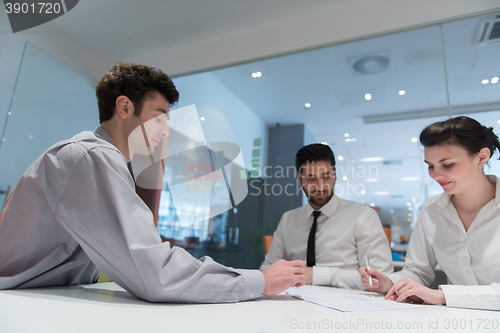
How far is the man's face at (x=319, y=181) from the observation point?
6.95ft

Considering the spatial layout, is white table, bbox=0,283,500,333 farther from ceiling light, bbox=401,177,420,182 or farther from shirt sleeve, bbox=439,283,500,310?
ceiling light, bbox=401,177,420,182

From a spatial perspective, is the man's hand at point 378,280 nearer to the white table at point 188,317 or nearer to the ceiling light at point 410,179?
the white table at point 188,317

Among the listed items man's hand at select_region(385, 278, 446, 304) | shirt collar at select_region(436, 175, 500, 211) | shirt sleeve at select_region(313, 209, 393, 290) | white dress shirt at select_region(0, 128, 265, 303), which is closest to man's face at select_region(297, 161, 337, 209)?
shirt sleeve at select_region(313, 209, 393, 290)

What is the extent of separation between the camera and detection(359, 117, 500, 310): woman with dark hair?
51.2 inches

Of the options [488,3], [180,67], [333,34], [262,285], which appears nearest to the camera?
[262,285]

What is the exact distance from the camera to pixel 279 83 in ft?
10.3

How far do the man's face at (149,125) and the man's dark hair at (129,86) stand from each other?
0.02m

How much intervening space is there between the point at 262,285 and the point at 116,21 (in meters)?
3.42

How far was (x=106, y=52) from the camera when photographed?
3.94m

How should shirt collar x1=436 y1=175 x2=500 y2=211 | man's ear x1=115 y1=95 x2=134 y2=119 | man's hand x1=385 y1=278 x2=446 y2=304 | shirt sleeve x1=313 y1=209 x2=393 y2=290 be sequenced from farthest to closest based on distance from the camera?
shirt sleeve x1=313 y1=209 x2=393 y2=290
shirt collar x1=436 y1=175 x2=500 y2=211
man's ear x1=115 y1=95 x2=134 y2=119
man's hand x1=385 y1=278 x2=446 y2=304

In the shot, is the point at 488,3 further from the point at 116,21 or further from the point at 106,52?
the point at 106,52

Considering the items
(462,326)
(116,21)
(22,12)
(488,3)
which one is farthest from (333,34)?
(22,12)

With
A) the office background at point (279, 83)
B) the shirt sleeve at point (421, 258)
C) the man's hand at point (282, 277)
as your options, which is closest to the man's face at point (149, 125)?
the man's hand at point (282, 277)

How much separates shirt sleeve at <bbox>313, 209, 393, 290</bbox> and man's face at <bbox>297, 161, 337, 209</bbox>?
0.93 feet
